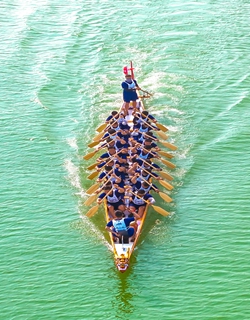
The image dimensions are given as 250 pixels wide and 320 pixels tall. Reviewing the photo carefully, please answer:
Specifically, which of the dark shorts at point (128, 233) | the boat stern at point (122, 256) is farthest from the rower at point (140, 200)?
the boat stern at point (122, 256)

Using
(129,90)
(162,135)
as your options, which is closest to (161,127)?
(162,135)

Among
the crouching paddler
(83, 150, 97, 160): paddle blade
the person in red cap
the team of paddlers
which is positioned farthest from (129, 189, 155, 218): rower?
the person in red cap

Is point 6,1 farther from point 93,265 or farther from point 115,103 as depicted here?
point 93,265

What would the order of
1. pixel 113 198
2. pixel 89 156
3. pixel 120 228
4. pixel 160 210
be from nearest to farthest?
1. pixel 120 228
2. pixel 113 198
3. pixel 160 210
4. pixel 89 156

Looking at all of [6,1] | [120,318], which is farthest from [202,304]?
[6,1]

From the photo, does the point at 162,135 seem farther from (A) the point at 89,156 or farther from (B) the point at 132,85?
(A) the point at 89,156

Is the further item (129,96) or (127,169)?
(129,96)

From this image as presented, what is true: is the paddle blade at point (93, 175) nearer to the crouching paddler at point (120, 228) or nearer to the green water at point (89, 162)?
the green water at point (89, 162)

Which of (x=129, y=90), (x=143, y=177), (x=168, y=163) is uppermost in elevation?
(x=129, y=90)
